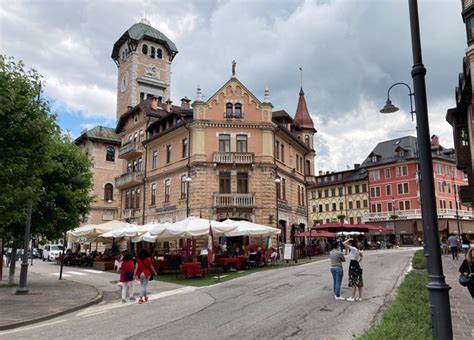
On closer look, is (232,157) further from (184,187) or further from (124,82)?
(124,82)

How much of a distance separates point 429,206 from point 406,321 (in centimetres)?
308

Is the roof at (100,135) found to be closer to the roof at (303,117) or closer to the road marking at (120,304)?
the roof at (303,117)

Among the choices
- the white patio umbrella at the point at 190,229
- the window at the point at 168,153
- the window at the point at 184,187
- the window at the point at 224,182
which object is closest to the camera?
the white patio umbrella at the point at 190,229

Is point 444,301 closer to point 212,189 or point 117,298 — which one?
point 117,298

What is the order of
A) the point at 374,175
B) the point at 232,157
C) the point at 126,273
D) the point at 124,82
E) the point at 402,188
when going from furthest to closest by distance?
1. the point at 374,175
2. the point at 402,188
3. the point at 124,82
4. the point at 232,157
5. the point at 126,273

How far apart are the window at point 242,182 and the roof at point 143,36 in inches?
1638

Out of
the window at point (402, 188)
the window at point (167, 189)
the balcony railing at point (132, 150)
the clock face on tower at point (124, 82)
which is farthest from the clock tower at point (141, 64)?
the window at point (402, 188)

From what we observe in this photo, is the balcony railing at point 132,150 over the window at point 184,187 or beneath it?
over

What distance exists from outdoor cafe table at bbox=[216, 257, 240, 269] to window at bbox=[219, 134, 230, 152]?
12.4 meters

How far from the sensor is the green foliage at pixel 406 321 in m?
6.38

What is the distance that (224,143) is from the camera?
34219 millimetres

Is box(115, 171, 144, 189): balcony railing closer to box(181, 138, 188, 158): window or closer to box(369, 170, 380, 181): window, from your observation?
box(181, 138, 188, 158): window

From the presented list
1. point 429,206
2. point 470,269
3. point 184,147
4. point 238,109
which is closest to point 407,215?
point 238,109

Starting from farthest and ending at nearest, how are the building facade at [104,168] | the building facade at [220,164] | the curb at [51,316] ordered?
1. the building facade at [104,168]
2. the building facade at [220,164]
3. the curb at [51,316]
